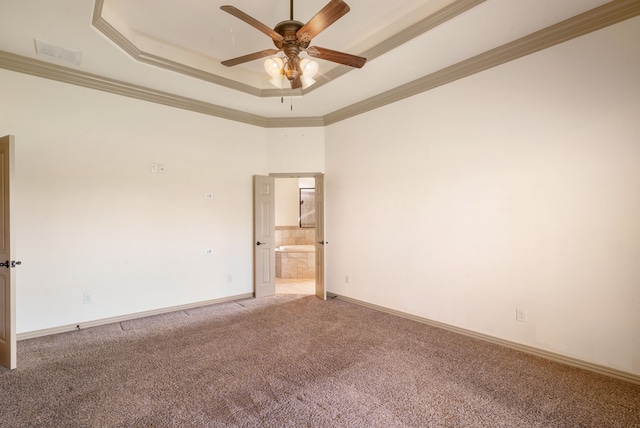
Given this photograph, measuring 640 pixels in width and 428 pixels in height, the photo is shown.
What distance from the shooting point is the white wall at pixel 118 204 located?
131 inches

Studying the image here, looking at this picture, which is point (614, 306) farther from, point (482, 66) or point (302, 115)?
point (302, 115)

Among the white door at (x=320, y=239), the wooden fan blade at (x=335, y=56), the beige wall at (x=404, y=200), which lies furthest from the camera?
the white door at (x=320, y=239)

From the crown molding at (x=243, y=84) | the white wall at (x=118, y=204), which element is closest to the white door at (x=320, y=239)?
the white wall at (x=118, y=204)

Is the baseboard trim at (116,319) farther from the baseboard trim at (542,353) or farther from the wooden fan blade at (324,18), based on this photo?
the wooden fan blade at (324,18)

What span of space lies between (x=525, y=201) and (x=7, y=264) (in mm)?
4958

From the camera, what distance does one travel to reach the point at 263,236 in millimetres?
5230

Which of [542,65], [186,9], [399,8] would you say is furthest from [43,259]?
[542,65]

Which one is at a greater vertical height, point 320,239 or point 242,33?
point 242,33

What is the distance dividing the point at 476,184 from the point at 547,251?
37.7 inches

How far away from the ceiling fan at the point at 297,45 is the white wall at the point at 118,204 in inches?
88.0

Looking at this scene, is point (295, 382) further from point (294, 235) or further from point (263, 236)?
point (294, 235)

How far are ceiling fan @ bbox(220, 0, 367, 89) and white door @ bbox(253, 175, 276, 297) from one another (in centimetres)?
257

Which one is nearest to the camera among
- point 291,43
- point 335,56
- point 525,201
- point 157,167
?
point 291,43

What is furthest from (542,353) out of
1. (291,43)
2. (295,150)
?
(295,150)
